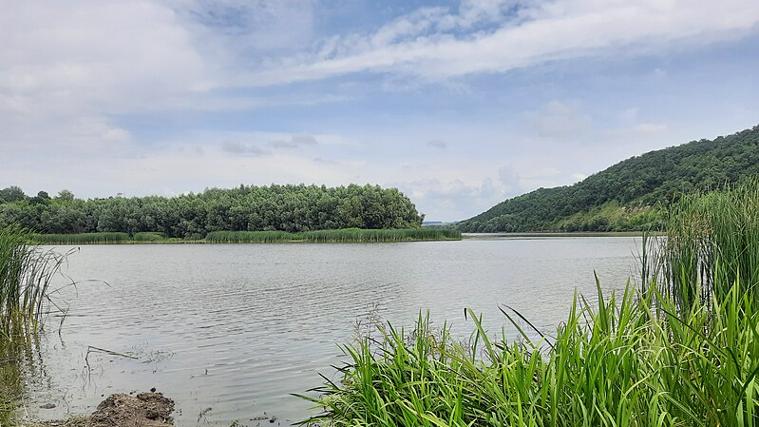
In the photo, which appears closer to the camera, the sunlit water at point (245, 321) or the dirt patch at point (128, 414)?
the dirt patch at point (128, 414)

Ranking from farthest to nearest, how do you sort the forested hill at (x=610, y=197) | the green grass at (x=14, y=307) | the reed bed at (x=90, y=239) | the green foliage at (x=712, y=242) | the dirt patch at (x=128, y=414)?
the forested hill at (x=610, y=197) → the reed bed at (x=90, y=239) → the green grass at (x=14, y=307) → the green foliage at (x=712, y=242) → the dirt patch at (x=128, y=414)

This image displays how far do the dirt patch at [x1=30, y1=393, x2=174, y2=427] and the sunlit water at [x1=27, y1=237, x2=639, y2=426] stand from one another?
0.77ft

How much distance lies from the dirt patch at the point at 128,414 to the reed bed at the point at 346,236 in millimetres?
63937

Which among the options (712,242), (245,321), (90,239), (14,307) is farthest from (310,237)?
(712,242)

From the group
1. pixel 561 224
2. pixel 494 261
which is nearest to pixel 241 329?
pixel 494 261

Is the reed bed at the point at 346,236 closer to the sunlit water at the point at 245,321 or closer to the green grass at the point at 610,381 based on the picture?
the sunlit water at the point at 245,321

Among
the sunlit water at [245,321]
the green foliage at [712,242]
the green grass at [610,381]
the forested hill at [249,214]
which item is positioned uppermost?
the forested hill at [249,214]

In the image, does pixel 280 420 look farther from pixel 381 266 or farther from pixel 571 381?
pixel 381 266

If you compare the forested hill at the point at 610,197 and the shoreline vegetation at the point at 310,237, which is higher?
the forested hill at the point at 610,197

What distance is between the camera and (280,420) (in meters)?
7.23

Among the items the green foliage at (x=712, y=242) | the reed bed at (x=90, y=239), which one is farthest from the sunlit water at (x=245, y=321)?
the reed bed at (x=90, y=239)

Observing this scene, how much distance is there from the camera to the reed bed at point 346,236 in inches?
2835

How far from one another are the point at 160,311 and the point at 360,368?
1356cm

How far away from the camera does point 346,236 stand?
72.1 metres
